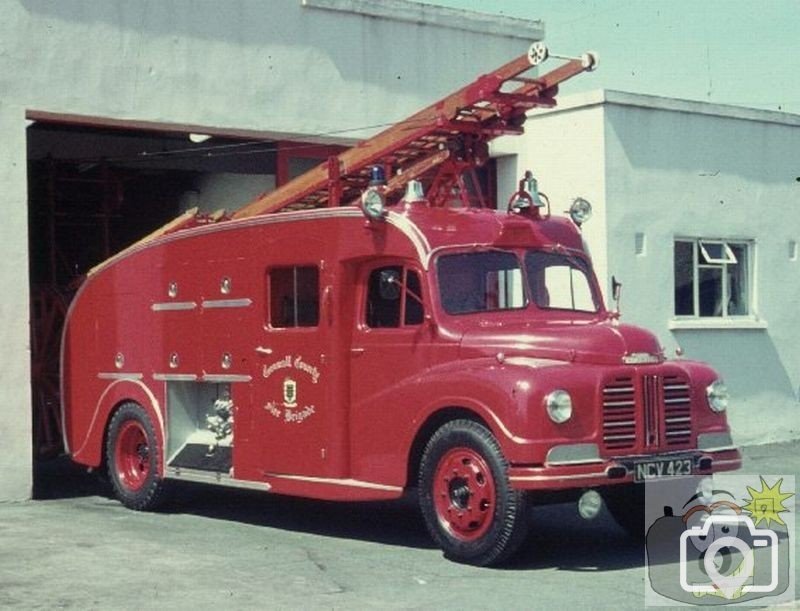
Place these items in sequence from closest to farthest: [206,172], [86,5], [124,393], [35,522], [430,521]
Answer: [430,521], [35,522], [124,393], [86,5], [206,172]

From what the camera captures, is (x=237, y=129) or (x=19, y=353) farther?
(x=237, y=129)

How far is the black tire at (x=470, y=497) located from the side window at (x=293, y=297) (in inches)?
74.9

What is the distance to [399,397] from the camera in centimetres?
1161

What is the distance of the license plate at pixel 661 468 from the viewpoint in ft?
34.9

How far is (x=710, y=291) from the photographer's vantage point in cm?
2047

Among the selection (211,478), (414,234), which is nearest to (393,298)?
(414,234)

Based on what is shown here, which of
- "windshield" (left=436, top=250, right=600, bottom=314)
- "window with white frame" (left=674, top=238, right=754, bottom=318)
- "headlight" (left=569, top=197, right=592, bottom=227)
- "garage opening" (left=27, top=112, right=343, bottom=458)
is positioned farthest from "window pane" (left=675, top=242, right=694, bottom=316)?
"windshield" (left=436, top=250, right=600, bottom=314)

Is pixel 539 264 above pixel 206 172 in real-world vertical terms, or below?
below

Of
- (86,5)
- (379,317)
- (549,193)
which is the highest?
(86,5)

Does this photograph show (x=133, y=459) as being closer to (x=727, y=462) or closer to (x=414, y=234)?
(x=414, y=234)

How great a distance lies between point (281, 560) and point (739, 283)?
11472 millimetres

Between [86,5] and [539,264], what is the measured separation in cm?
627

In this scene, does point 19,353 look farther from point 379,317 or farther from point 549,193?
point 549,193

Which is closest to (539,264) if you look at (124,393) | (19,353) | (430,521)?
(430,521)
